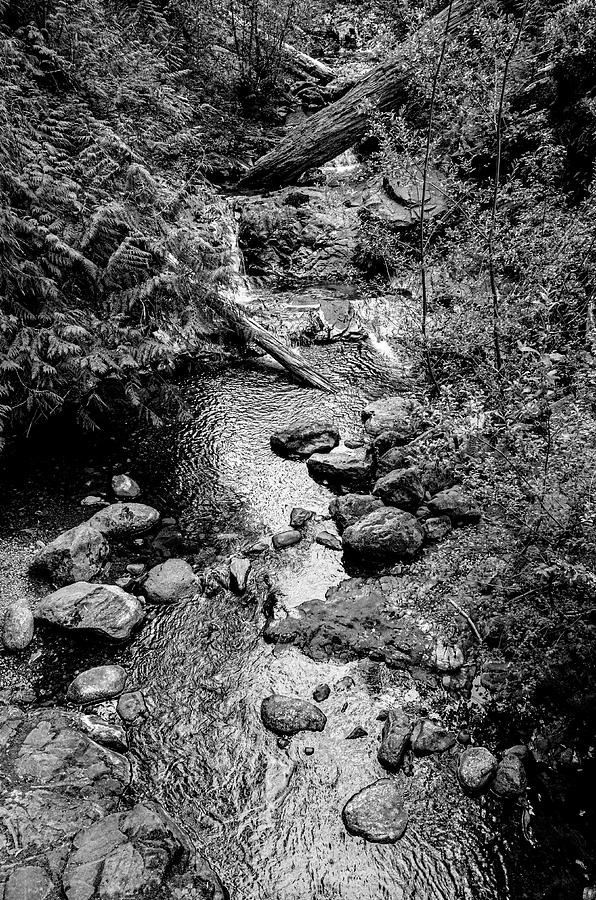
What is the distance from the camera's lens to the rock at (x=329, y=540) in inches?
239

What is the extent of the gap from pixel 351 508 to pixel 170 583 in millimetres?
2289

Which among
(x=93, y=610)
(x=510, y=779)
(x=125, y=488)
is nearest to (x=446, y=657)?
(x=510, y=779)

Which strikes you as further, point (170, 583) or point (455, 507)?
point (455, 507)

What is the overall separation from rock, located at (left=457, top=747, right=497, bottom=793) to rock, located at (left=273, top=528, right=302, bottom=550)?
2.80m

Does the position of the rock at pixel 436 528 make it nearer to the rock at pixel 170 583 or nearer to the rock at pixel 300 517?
the rock at pixel 300 517

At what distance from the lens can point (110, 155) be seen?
322 inches

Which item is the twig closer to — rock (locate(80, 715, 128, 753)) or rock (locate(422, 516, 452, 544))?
rock (locate(422, 516, 452, 544))

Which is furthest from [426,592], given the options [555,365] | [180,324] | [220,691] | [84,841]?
[180,324]

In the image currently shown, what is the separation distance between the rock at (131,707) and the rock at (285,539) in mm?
2168

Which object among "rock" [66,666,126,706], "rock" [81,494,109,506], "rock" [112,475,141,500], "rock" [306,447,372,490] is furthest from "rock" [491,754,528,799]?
"rock" [81,494,109,506]

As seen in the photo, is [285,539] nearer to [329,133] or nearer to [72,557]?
[72,557]

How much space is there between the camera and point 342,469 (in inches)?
277

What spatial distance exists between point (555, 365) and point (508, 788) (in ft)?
11.8

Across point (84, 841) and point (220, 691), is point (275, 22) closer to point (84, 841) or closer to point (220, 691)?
point (220, 691)
